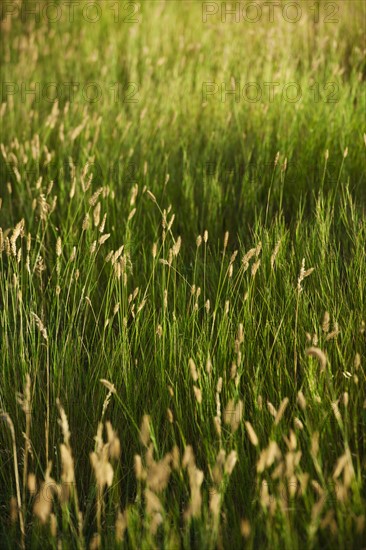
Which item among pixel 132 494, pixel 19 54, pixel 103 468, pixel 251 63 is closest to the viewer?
pixel 103 468

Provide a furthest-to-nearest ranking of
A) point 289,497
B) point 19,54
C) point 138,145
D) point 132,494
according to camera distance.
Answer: point 19,54, point 138,145, point 132,494, point 289,497

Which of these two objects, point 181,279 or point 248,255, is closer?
point 248,255

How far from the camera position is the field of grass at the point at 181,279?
1495mm

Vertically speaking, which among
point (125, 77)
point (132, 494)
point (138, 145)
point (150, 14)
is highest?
point (150, 14)

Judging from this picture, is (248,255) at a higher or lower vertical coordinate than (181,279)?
higher

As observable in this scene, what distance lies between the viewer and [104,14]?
486 centimetres

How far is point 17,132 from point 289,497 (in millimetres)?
2564

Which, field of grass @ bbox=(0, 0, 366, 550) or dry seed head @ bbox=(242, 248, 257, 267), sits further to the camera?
dry seed head @ bbox=(242, 248, 257, 267)

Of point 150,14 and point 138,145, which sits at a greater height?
point 150,14

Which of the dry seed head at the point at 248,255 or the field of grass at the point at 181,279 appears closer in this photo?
the field of grass at the point at 181,279

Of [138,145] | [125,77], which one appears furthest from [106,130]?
[125,77]

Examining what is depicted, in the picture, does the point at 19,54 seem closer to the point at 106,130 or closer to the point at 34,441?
the point at 106,130

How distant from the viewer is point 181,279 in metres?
2.33

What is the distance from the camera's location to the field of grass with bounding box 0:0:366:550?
1.50 meters
